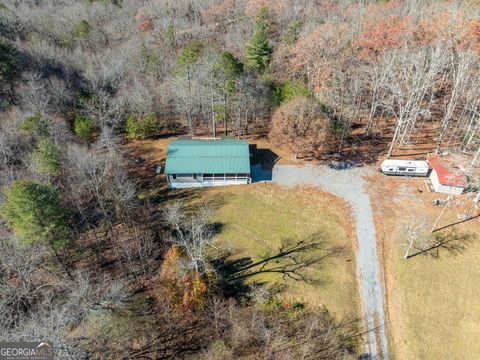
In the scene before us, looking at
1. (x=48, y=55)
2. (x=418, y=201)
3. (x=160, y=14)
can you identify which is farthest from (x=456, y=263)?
(x=160, y=14)

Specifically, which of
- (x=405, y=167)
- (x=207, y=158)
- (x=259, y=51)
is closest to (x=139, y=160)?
(x=207, y=158)

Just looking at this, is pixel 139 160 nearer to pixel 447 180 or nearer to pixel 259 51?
pixel 259 51

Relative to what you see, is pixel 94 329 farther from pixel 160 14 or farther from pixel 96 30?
pixel 160 14

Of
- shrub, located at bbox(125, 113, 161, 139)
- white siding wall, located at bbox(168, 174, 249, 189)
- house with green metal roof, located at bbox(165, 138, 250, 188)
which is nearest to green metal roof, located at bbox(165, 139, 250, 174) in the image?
house with green metal roof, located at bbox(165, 138, 250, 188)

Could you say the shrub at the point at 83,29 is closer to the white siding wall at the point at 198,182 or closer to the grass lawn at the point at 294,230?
the white siding wall at the point at 198,182

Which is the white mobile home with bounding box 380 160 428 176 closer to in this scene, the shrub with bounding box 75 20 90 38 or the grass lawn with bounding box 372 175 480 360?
the grass lawn with bounding box 372 175 480 360
